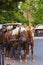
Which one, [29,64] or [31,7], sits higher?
[29,64]

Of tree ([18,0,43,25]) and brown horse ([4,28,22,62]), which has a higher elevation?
brown horse ([4,28,22,62])

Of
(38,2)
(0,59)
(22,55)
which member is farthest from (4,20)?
(0,59)

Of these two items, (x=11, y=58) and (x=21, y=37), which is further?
(x=11, y=58)

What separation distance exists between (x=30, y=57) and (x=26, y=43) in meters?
1.10

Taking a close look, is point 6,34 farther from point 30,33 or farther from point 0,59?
point 0,59

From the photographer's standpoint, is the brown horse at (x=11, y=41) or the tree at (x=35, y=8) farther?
the tree at (x=35, y=8)

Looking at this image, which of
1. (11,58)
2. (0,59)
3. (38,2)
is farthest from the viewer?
(38,2)

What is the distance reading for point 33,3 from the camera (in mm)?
48844

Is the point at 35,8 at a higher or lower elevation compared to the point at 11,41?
lower

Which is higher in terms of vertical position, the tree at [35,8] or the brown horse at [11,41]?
the brown horse at [11,41]

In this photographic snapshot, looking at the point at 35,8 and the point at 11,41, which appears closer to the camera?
the point at 11,41

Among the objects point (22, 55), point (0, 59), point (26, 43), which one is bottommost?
point (22, 55)

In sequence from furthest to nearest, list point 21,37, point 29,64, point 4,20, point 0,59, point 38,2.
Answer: point 38,2 < point 4,20 < point 21,37 < point 29,64 < point 0,59

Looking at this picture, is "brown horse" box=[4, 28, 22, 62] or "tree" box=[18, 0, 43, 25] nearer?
"brown horse" box=[4, 28, 22, 62]
